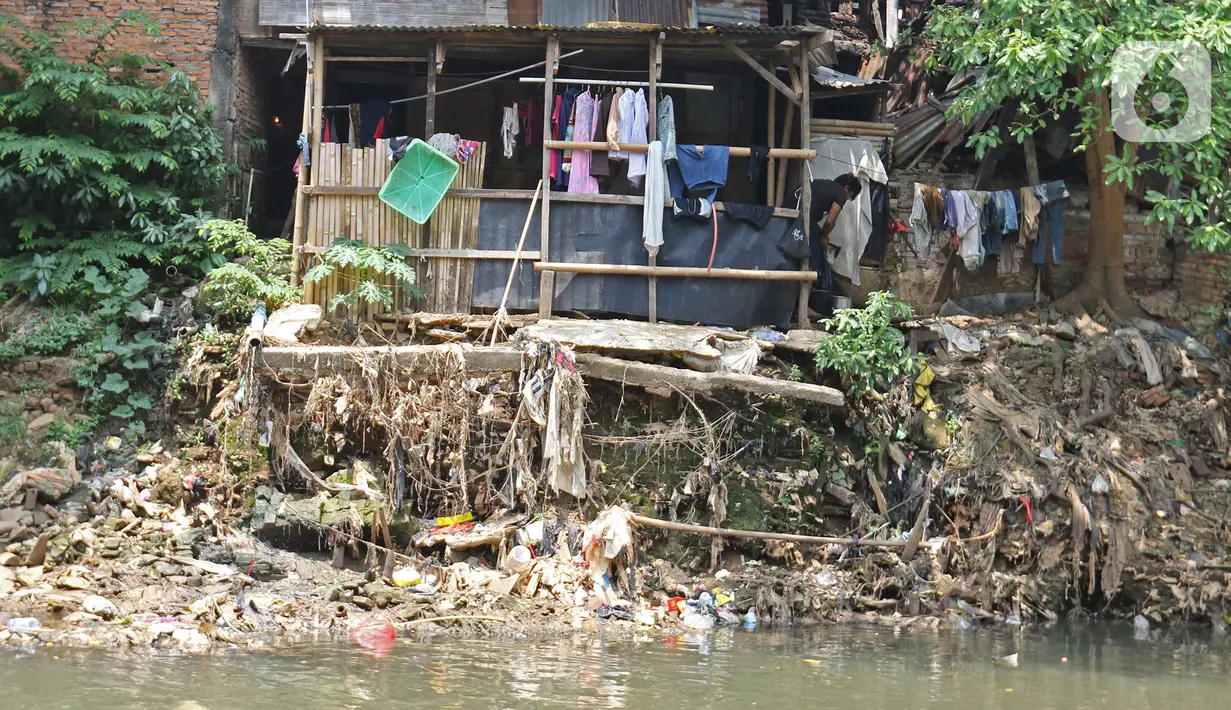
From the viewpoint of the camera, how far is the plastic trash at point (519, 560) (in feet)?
32.5

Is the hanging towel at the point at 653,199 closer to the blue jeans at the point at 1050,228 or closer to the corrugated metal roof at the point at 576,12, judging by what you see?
the corrugated metal roof at the point at 576,12

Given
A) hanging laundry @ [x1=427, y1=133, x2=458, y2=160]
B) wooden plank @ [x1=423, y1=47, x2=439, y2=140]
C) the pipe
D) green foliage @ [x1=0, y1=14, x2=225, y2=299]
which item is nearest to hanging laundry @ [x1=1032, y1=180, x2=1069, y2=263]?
hanging laundry @ [x1=427, y1=133, x2=458, y2=160]

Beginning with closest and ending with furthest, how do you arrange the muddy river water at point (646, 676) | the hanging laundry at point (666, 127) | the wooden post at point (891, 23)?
the muddy river water at point (646, 676), the hanging laundry at point (666, 127), the wooden post at point (891, 23)

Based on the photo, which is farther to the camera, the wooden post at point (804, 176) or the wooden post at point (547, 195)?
the wooden post at point (804, 176)

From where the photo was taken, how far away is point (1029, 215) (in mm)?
13531

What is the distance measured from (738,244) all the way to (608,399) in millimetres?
2476

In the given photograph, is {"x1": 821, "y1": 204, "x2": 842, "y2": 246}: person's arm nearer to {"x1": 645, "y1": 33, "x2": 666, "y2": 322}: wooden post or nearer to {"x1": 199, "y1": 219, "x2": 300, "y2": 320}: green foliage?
{"x1": 645, "y1": 33, "x2": 666, "y2": 322}: wooden post

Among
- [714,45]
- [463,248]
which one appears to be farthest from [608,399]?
[714,45]

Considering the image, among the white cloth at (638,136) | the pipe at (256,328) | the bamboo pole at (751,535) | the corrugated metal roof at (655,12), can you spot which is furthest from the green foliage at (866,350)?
the pipe at (256,328)

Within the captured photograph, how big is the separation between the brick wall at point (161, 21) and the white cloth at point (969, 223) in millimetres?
9024

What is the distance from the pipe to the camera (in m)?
10.6

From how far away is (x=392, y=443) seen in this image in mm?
10477

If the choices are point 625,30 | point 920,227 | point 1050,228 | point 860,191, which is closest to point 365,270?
point 625,30

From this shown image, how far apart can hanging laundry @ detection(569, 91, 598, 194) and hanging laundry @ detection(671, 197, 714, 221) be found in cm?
88
